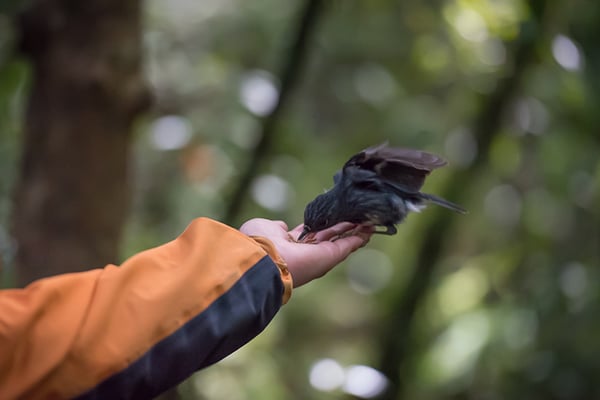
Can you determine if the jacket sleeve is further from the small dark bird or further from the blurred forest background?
the blurred forest background

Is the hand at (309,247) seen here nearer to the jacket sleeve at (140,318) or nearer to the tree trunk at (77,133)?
the jacket sleeve at (140,318)

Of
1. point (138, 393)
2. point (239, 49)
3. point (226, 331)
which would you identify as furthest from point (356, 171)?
point (239, 49)

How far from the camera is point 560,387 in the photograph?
2635 mm

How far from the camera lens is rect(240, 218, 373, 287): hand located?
3.34 ft

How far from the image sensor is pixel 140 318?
82 cm

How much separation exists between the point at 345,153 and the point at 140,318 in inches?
79.3

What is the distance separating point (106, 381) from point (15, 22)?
159 cm

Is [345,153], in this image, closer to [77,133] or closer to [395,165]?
[77,133]

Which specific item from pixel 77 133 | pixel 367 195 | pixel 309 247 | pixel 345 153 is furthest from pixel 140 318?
pixel 345 153

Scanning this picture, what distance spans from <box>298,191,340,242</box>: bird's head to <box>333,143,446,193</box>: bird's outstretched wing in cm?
4

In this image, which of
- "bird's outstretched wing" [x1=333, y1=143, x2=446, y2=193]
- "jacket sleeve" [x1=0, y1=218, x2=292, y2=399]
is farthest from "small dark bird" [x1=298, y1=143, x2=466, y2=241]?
"jacket sleeve" [x1=0, y1=218, x2=292, y2=399]

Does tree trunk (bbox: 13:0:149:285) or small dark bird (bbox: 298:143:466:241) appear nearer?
small dark bird (bbox: 298:143:466:241)

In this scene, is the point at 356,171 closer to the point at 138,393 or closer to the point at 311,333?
the point at 138,393

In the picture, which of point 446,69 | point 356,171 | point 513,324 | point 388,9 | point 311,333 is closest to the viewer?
point 356,171
